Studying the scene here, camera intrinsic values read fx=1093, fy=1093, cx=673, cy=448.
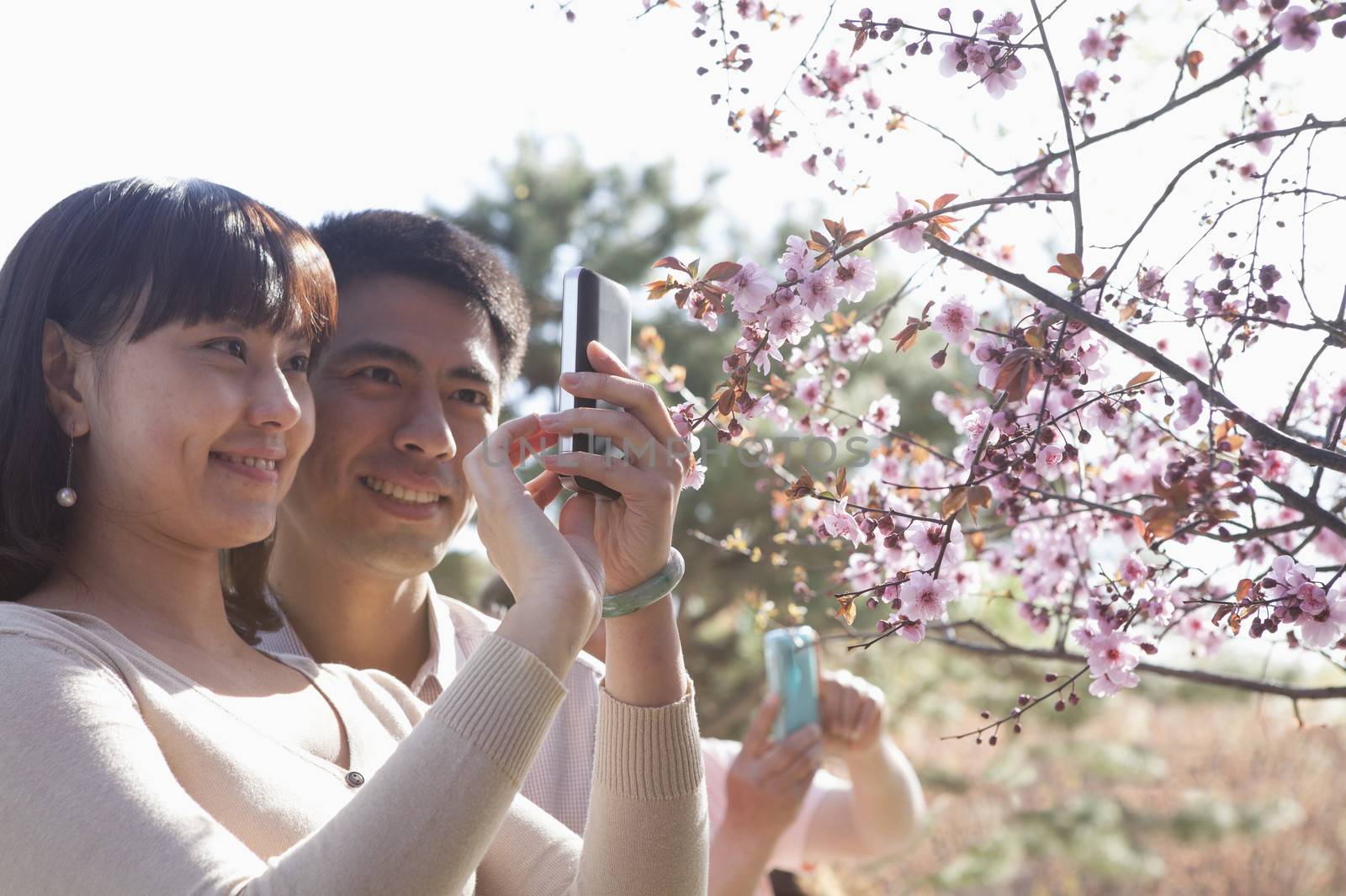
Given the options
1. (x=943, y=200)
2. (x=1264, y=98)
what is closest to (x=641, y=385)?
(x=943, y=200)

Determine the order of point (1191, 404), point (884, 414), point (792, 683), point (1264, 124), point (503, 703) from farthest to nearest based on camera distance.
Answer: point (792, 683) < point (884, 414) < point (1264, 124) < point (1191, 404) < point (503, 703)

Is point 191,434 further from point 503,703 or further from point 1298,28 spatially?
point 1298,28

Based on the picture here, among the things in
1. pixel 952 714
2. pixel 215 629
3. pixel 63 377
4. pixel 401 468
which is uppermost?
pixel 952 714

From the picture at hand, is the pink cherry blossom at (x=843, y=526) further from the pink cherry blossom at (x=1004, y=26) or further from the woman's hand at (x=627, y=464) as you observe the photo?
the pink cherry blossom at (x=1004, y=26)

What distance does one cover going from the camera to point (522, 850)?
1210 millimetres

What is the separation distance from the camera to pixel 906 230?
1.14 metres

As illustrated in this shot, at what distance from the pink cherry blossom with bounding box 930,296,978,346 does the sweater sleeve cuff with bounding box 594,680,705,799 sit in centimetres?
51

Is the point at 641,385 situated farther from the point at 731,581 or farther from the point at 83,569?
the point at 731,581

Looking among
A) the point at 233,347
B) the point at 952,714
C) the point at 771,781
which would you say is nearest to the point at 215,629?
the point at 233,347

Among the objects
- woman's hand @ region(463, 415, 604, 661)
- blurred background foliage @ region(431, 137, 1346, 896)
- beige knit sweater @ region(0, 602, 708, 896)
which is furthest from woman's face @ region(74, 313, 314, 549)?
blurred background foliage @ region(431, 137, 1346, 896)

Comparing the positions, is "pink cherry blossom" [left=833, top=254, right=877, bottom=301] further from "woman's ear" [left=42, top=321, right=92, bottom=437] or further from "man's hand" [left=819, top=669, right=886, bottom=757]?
"man's hand" [left=819, top=669, right=886, bottom=757]

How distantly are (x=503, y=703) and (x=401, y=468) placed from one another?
780mm

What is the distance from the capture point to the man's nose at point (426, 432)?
5.13 ft

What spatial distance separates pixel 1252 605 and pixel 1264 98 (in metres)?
0.72
